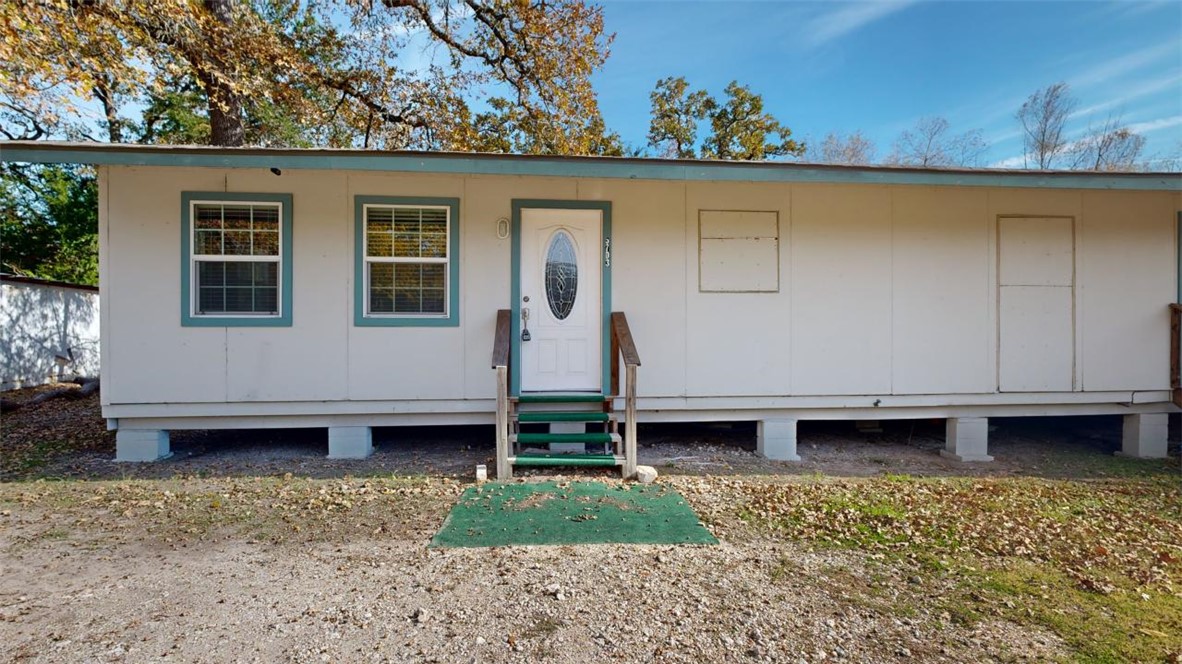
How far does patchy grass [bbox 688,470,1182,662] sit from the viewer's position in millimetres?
2520

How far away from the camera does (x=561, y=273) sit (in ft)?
17.8

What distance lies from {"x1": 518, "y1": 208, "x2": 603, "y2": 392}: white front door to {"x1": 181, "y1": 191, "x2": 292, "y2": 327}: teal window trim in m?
2.16

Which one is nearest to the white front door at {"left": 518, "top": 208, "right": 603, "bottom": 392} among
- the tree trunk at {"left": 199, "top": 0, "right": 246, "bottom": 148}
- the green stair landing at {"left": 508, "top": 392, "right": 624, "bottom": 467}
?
the green stair landing at {"left": 508, "top": 392, "right": 624, "bottom": 467}

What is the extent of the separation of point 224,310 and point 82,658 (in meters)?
3.62

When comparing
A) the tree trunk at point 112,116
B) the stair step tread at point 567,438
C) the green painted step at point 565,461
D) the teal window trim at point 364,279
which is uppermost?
the tree trunk at point 112,116

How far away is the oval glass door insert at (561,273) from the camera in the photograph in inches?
213

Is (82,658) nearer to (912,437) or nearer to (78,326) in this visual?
(912,437)

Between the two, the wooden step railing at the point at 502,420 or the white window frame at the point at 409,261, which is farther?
the white window frame at the point at 409,261

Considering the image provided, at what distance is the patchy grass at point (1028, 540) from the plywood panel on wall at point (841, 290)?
1.14 meters

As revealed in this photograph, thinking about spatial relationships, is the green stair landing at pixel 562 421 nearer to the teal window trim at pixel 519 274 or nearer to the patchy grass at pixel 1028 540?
the teal window trim at pixel 519 274

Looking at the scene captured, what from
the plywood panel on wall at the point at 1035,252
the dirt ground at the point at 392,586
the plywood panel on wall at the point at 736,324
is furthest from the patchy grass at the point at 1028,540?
the plywood panel on wall at the point at 1035,252

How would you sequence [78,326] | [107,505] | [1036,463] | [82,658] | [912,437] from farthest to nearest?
[78,326], [912,437], [1036,463], [107,505], [82,658]

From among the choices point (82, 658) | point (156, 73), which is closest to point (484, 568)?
point (82, 658)

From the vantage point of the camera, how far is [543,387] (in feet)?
17.8
